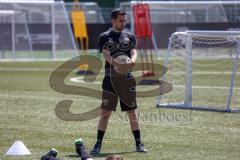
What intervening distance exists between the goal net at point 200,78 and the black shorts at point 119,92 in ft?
14.5

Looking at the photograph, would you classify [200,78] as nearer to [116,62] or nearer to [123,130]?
[123,130]

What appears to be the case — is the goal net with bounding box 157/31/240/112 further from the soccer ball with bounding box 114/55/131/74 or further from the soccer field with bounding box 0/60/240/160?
the soccer ball with bounding box 114/55/131/74

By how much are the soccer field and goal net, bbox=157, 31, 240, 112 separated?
26 centimetres

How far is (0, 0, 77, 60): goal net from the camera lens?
3192cm

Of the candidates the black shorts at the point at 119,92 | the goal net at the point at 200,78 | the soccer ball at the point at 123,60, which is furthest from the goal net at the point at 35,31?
the soccer ball at the point at 123,60

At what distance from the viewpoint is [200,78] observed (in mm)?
22625

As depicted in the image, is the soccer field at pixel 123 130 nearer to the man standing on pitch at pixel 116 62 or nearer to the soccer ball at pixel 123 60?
the man standing on pitch at pixel 116 62

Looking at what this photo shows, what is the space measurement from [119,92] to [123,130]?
7.12 feet

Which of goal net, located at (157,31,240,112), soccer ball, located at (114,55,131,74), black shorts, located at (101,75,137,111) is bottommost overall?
goal net, located at (157,31,240,112)

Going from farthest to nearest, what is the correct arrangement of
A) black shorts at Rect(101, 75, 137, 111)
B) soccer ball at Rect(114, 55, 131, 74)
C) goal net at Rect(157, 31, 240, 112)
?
goal net at Rect(157, 31, 240, 112) < black shorts at Rect(101, 75, 137, 111) < soccer ball at Rect(114, 55, 131, 74)

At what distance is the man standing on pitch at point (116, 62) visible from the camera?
999 cm

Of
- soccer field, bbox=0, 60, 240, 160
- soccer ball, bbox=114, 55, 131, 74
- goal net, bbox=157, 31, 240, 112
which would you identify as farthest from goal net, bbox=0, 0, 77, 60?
soccer ball, bbox=114, 55, 131, 74

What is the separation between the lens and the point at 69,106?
1592cm

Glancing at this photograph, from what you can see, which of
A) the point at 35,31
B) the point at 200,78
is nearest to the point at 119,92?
the point at 200,78
